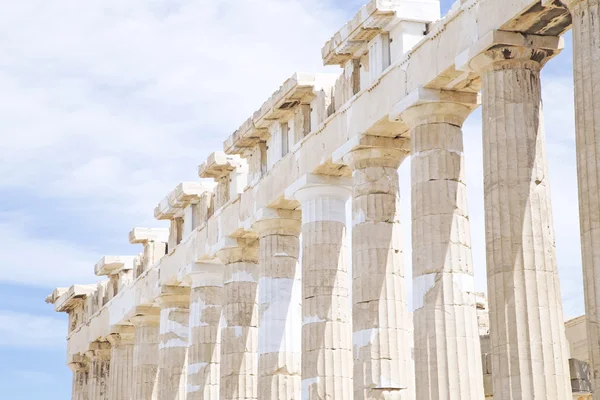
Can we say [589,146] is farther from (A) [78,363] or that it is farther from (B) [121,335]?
(A) [78,363]

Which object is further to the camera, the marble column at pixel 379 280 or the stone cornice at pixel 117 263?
the stone cornice at pixel 117 263

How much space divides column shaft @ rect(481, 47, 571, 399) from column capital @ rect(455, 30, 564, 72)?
25 mm

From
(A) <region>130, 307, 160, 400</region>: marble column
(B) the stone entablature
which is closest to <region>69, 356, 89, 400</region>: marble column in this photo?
(A) <region>130, 307, 160, 400</region>: marble column

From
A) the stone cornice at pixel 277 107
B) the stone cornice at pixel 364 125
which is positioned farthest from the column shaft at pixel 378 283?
the stone cornice at pixel 277 107

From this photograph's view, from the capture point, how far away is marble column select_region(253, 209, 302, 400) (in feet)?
120

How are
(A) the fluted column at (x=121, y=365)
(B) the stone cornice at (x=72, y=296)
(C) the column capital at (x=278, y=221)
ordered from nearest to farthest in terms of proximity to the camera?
1. (C) the column capital at (x=278, y=221)
2. (A) the fluted column at (x=121, y=365)
3. (B) the stone cornice at (x=72, y=296)

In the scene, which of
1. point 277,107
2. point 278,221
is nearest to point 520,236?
point 277,107

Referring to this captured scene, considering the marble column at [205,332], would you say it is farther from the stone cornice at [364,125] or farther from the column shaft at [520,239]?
the column shaft at [520,239]

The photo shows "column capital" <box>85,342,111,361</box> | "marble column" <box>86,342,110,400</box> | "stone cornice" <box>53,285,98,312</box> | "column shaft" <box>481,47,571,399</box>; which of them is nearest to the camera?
"column shaft" <box>481,47,571,399</box>

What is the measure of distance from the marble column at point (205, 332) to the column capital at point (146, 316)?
6547 millimetres

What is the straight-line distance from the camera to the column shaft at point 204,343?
42562mm

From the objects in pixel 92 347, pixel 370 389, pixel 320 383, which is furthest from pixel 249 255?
pixel 92 347

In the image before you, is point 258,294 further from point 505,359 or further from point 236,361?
point 505,359

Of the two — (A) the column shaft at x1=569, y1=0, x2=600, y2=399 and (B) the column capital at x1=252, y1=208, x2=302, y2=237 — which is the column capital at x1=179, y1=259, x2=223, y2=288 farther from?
(A) the column shaft at x1=569, y1=0, x2=600, y2=399
